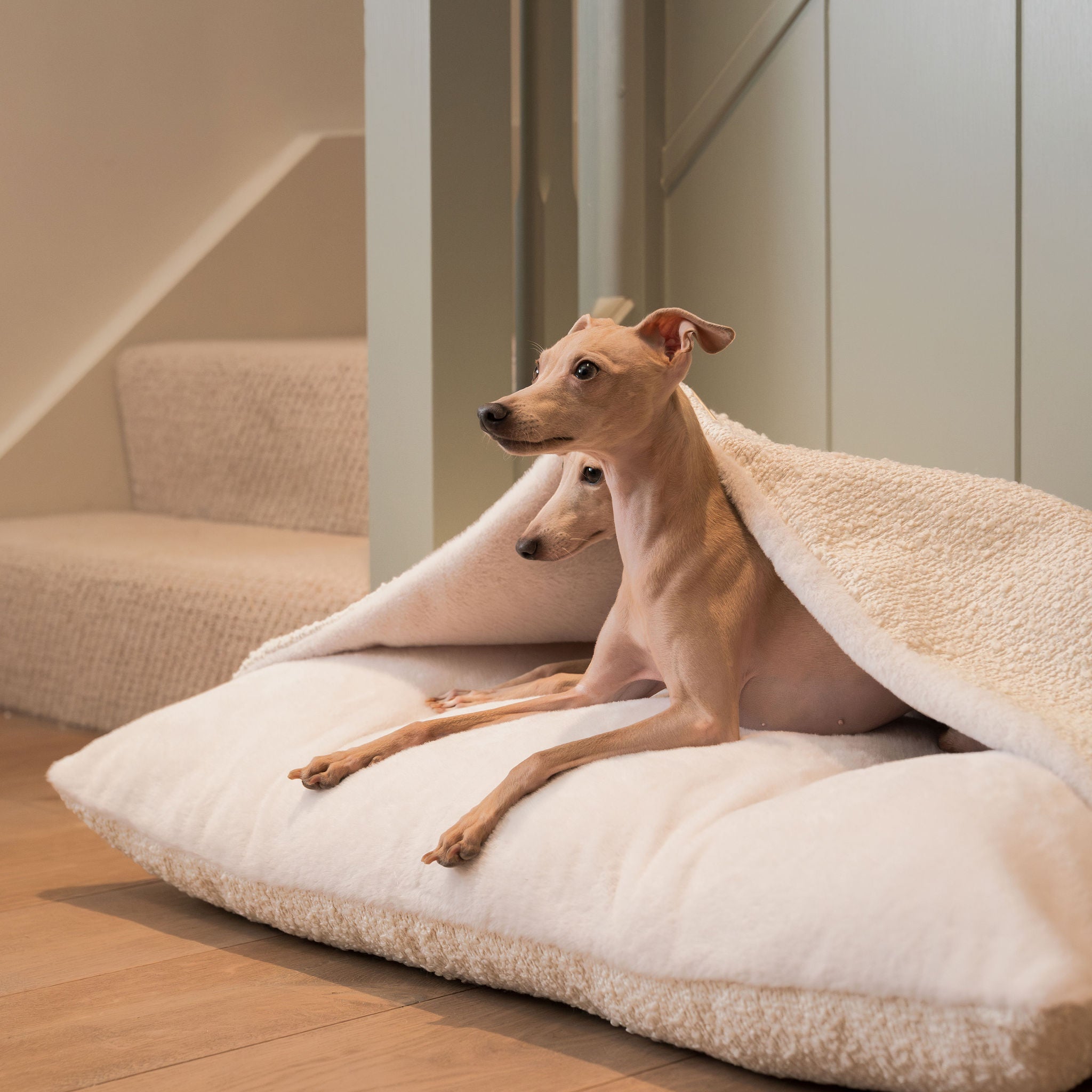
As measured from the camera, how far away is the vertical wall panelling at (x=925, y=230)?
158 cm

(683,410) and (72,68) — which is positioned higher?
(72,68)

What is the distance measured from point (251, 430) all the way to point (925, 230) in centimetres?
120

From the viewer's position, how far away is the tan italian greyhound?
986 millimetres

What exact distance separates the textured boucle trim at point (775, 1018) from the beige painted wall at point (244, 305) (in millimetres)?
1636

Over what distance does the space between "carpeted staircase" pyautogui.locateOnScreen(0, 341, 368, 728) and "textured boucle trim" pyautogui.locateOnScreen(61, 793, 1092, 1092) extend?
0.81m

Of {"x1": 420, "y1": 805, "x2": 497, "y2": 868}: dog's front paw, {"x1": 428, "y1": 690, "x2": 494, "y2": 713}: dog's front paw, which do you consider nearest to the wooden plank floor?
{"x1": 420, "y1": 805, "x2": 497, "y2": 868}: dog's front paw

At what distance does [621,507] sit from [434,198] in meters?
0.66

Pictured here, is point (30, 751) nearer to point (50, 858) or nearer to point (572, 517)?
point (50, 858)

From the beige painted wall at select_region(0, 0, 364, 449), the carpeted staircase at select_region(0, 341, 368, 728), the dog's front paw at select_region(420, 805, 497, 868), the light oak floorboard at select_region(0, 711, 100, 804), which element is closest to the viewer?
the dog's front paw at select_region(420, 805, 497, 868)

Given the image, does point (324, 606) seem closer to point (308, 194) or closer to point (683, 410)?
point (683, 410)

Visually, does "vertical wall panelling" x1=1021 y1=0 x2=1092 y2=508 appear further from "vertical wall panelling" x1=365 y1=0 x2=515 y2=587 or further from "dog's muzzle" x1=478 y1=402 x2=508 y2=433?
"dog's muzzle" x1=478 y1=402 x2=508 y2=433

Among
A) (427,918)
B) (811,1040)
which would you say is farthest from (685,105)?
(811,1040)

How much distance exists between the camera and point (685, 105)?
192 cm

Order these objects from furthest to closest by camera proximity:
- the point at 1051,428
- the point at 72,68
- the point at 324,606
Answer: the point at 72,68 → the point at 324,606 → the point at 1051,428
